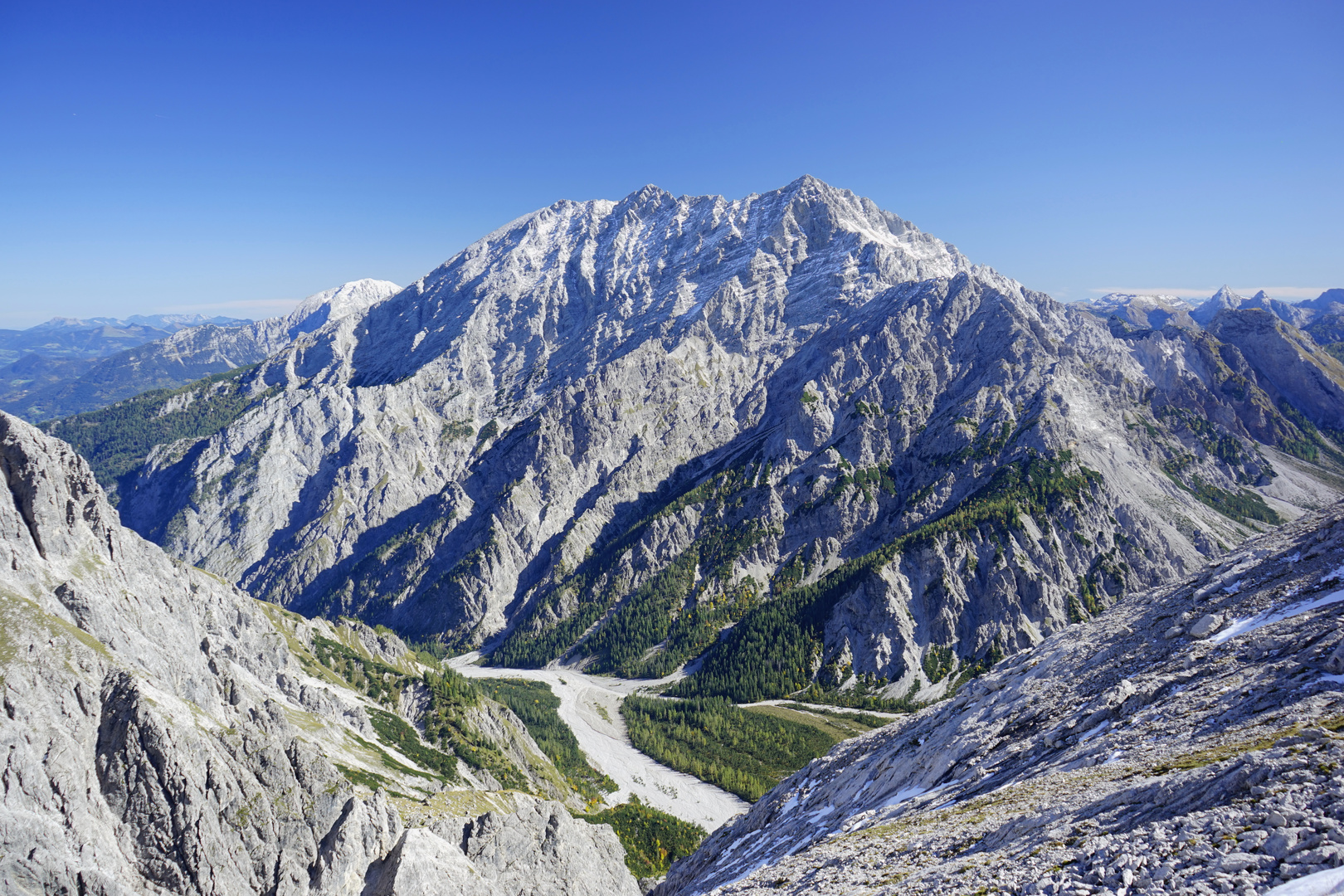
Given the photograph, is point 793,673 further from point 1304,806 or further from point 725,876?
point 1304,806

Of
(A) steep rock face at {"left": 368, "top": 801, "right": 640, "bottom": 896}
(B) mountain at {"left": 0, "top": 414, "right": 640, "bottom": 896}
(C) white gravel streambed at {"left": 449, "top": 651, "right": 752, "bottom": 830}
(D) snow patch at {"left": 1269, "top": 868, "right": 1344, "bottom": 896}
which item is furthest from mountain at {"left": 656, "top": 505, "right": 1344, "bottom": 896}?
(C) white gravel streambed at {"left": 449, "top": 651, "right": 752, "bottom": 830}

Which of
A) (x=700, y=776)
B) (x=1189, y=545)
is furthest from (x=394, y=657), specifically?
(x=1189, y=545)

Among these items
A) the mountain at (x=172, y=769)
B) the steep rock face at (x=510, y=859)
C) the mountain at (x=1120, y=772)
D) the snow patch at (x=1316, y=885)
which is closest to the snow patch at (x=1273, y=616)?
the mountain at (x=1120, y=772)

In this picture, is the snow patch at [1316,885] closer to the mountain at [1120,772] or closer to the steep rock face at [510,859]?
the mountain at [1120,772]

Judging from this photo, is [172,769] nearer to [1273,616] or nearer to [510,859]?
[510,859]

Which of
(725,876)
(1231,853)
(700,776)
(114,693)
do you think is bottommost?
(700,776)
